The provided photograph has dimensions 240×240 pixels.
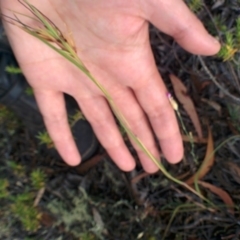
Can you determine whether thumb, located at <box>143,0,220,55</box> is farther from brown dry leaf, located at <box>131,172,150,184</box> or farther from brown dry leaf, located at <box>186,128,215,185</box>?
brown dry leaf, located at <box>131,172,150,184</box>

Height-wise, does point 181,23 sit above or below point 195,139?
above

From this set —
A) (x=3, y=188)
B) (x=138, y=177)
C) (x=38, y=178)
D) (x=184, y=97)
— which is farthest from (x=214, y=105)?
(x=3, y=188)

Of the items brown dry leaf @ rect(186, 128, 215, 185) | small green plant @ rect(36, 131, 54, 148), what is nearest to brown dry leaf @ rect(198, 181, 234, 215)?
brown dry leaf @ rect(186, 128, 215, 185)

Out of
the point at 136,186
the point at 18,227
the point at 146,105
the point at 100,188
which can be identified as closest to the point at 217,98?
the point at 146,105

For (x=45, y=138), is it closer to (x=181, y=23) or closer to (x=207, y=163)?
(x=207, y=163)

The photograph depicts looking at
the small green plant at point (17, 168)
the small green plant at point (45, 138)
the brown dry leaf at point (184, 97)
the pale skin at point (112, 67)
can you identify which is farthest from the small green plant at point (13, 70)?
the brown dry leaf at point (184, 97)

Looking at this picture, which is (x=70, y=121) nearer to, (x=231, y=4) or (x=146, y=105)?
(x=146, y=105)
